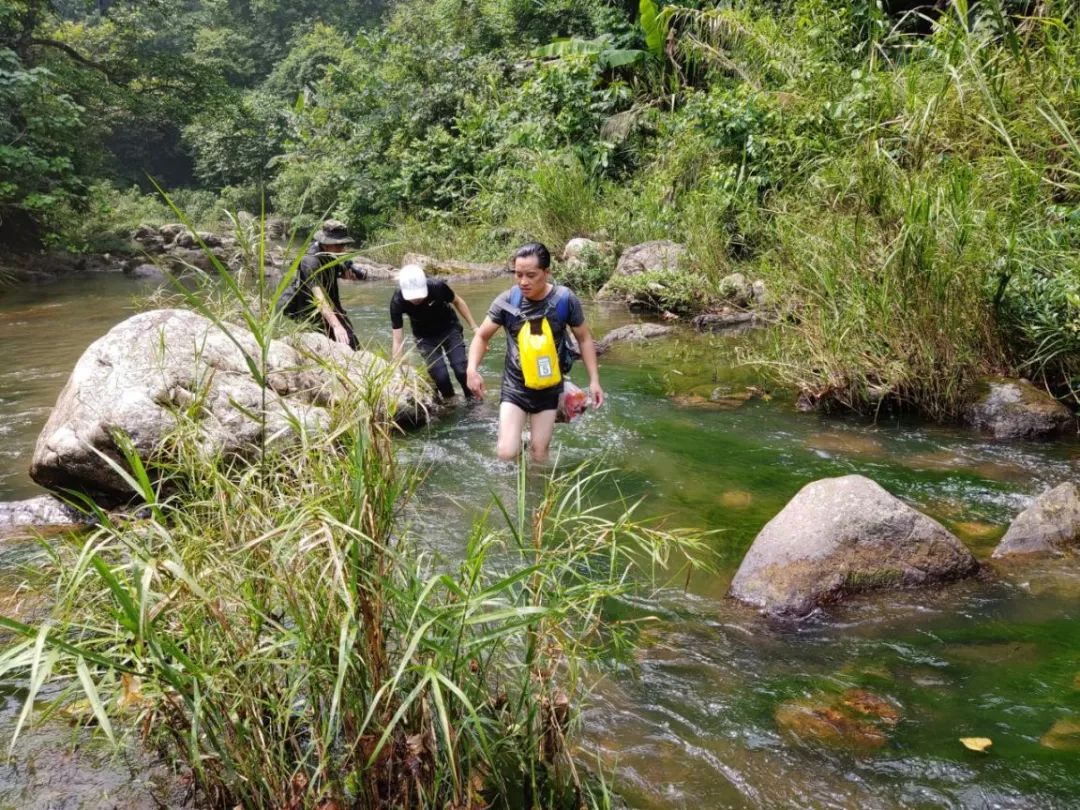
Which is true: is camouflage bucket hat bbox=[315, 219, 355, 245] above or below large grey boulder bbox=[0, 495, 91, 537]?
above

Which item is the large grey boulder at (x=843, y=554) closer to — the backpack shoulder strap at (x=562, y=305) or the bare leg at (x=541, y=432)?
the bare leg at (x=541, y=432)

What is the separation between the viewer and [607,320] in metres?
12.2

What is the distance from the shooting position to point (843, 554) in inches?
163

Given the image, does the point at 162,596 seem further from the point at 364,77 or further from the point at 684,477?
the point at 364,77

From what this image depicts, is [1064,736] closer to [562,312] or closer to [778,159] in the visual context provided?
[562,312]

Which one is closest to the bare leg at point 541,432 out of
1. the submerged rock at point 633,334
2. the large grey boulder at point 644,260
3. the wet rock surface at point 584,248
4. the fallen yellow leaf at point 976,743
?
the fallen yellow leaf at point 976,743

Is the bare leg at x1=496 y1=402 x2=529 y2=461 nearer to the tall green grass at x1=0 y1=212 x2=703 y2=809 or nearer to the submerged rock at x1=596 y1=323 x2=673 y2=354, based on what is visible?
the tall green grass at x1=0 y1=212 x2=703 y2=809

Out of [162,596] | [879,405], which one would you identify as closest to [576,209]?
[879,405]

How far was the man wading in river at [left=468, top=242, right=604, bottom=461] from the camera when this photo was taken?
5.52 metres

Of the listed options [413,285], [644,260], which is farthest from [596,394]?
[644,260]

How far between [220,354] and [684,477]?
3438 mm

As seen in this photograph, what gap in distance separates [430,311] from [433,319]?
0.34ft

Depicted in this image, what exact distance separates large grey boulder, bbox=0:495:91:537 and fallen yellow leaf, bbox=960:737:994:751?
5144 millimetres

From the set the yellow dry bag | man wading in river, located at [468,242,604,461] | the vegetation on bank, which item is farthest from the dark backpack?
the vegetation on bank
